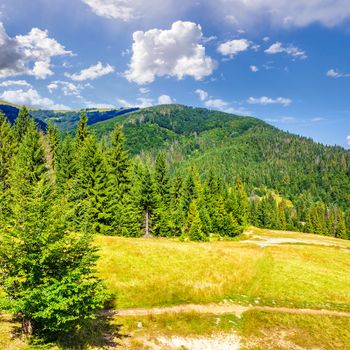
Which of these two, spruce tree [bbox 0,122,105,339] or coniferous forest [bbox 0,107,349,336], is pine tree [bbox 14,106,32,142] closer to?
coniferous forest [bbox 0,107,349,336]

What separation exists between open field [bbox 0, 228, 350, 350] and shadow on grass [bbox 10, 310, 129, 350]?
0.51 feet

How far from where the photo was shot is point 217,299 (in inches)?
1180

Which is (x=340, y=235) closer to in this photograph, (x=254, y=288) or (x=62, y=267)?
(x=254, y=288)

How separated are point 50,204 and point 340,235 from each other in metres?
146

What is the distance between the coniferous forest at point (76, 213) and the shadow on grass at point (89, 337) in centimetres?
78

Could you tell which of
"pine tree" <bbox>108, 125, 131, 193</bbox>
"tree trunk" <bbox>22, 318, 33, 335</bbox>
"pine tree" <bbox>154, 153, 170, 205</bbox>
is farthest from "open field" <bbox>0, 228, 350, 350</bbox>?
"pine tree" <bbox>154, 153, 170, 205</bbox>

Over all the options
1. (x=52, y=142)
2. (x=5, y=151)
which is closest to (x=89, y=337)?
(x=5, y=151)

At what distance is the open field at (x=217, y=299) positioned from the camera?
2288 cm

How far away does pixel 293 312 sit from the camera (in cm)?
2828

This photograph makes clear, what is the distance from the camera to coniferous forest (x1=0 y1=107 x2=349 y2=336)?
15.7m

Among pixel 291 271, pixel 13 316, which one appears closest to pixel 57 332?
pixel 13 316

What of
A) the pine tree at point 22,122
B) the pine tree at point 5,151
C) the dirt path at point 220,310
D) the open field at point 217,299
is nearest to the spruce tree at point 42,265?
the open field at point 217,299

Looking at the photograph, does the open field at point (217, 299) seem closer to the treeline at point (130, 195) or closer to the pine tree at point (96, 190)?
the pine tree at point (96, 190)

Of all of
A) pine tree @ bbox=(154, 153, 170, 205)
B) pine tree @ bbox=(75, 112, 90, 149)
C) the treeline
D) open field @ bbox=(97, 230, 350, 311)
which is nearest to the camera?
open field @ bbox=(97, 230, 350, 311)
